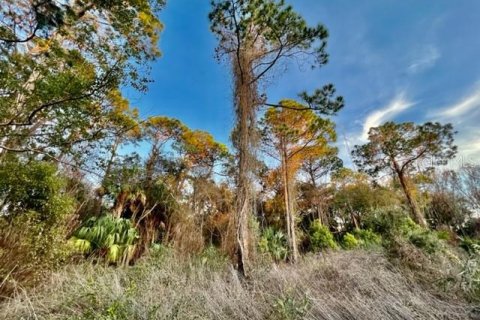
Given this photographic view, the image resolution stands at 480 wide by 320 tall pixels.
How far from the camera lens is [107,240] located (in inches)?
250

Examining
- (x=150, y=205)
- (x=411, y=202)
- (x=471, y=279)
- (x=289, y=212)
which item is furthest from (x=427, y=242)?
(x=411, y=202)

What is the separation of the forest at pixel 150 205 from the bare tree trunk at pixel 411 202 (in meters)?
2.56

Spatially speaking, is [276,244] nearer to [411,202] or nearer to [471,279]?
[471,279]

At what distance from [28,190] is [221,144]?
930 centimetres

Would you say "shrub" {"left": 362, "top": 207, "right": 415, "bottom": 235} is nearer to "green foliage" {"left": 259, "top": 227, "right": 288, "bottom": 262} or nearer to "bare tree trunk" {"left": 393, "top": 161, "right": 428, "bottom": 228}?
"bare tree trunk" {"left": 393, "top": 161, "right": 428, "bottom": 228}

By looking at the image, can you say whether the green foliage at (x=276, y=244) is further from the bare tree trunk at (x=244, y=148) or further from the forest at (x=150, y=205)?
the bare tree trunk at (x=244, y=148)

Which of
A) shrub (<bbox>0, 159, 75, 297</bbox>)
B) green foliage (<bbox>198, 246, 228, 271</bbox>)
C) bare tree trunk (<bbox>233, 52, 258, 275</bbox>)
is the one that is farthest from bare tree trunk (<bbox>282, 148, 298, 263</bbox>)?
shrub (<bbox>0, 159, 75, 297</bbox>)

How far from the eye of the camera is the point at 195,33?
6.39 meters

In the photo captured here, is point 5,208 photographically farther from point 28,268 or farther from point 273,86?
point 273,86

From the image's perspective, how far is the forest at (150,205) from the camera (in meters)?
2.64

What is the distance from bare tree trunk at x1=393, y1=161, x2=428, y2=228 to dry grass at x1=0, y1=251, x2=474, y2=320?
1084cm

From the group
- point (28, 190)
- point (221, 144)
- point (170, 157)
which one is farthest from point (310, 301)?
point (221, 144)

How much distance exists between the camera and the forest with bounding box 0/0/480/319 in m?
2.64

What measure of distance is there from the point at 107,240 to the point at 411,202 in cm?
1435
